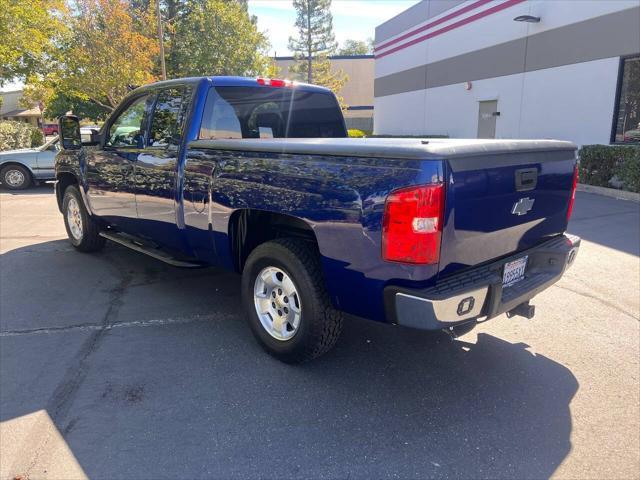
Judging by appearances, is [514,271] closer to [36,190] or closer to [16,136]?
[36,190]

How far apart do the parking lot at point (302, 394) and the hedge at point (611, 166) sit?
7094 millimetres

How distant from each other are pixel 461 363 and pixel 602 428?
97 centimetres

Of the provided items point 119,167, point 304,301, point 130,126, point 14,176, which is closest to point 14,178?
point 14,176

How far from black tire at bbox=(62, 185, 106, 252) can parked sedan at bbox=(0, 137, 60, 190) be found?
766cm

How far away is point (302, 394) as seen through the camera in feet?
10.3

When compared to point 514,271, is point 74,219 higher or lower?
lower

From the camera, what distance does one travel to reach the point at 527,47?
1591cm

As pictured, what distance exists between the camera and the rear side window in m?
4.18

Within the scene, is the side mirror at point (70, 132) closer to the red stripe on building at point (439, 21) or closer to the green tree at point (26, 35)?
the green tree at point (26, 35)

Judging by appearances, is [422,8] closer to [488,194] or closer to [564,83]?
[564,83]

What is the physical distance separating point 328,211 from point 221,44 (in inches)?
1230

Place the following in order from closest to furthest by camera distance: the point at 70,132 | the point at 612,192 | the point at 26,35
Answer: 1. the point at 70,132
2. the point at 612,192
3. the point at 26,35

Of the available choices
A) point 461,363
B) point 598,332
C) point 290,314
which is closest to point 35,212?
point 290,314

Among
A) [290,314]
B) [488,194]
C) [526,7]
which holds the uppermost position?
[526,7]
